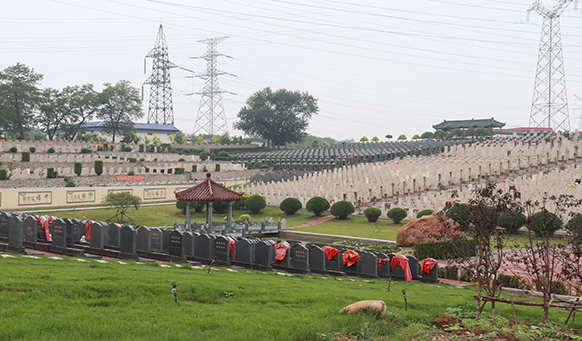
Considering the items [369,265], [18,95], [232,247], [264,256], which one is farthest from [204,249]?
[18,95]

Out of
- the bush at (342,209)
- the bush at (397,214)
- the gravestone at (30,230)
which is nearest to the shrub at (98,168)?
the bush at (342,209)

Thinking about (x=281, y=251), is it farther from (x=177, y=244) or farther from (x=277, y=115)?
(x=277, y=115)

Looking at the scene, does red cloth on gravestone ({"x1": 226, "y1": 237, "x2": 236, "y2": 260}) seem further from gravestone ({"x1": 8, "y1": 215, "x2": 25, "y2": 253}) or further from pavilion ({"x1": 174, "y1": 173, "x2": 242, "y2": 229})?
pavilion ({"x1": 174, "y1": 173, "x2": 242, "y2": 229})

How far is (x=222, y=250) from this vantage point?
50.9 feet

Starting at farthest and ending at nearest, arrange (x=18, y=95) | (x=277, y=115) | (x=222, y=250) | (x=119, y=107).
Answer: (x=277, y=115) < (x=119, y=107) < (x=18, y=95) < (x=222, y=250)

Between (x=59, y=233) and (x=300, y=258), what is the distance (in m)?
8.39

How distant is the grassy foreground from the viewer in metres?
6.34

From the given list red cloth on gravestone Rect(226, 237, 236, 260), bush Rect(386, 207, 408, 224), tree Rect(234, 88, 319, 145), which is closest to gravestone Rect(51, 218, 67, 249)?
red cloth on gravestone Rect(226, 237, 236, 260)

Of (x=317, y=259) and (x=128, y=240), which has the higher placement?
(x=128, y=240)

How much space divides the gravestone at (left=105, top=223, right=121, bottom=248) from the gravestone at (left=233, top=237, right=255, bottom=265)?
4243 millimetres

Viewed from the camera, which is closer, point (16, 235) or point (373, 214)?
point (16, 235)

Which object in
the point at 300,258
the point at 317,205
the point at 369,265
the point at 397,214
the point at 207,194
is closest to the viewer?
the point at 369,265

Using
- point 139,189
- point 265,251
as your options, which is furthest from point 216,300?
point 139,189

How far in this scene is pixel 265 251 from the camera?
589 inches
